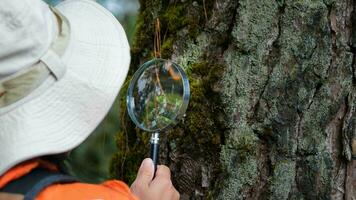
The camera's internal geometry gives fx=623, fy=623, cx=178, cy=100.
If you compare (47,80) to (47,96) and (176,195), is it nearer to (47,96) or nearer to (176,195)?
(47,96)

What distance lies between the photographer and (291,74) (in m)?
1.94

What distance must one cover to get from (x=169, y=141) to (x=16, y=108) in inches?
25.6

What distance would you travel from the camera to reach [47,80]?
61.5 inches

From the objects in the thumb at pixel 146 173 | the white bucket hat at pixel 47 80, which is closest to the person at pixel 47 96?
the white bucket hat at pixel 47 80

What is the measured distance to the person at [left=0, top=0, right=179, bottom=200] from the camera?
1.50 m

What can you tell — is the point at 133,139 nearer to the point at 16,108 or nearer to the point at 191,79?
the point at 191,79

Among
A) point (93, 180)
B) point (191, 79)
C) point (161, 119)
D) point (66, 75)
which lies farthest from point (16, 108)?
point (93, 180)

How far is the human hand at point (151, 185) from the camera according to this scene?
1.77 m

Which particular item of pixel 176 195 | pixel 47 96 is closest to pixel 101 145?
pixel 176 195

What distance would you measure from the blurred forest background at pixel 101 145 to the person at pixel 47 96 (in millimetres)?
2357

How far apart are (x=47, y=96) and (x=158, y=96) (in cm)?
49

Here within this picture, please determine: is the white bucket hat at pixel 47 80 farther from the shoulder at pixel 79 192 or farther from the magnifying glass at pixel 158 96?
the magnifying glass at pixel 158 96

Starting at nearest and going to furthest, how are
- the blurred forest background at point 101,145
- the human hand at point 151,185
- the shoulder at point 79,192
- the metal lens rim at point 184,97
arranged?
1. the shoulder at point 79,192
2. the human hand at point 151,185
3. the metal lens rim at point 184,97
4. the blurred forest background at point 101,145

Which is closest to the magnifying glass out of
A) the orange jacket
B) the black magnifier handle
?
the black magnifier handle
